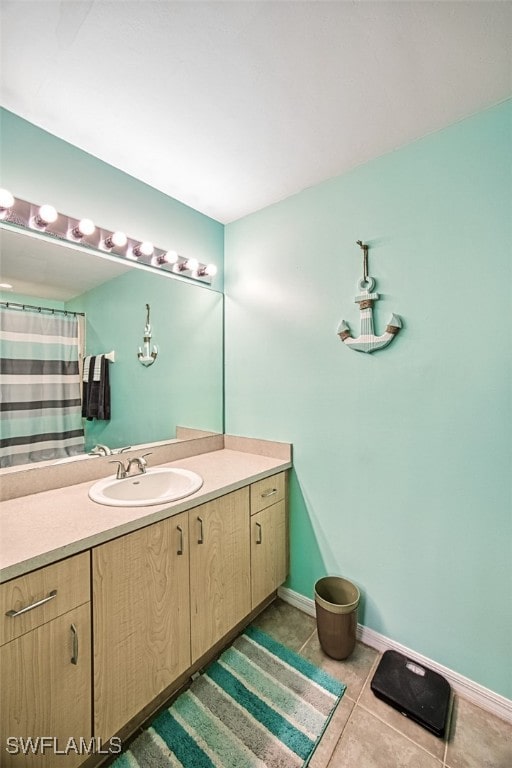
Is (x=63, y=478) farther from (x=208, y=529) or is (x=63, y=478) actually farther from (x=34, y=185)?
(x=34, y=185)

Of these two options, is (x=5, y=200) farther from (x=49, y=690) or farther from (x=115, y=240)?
(x=49, y=690)

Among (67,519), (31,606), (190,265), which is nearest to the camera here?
(31,606)

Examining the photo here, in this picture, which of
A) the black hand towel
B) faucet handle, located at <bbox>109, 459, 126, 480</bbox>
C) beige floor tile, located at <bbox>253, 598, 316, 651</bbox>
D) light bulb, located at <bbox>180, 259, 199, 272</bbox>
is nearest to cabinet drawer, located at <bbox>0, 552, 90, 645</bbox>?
faucet handle, located at <bbox>109, 459, 126, 480</bbox>

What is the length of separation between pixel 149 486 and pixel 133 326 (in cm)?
85

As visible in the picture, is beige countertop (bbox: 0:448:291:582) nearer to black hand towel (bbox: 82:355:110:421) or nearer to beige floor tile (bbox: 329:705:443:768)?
black hand towel (bbox: 82:355:110:421)

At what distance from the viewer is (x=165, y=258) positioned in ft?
5.74

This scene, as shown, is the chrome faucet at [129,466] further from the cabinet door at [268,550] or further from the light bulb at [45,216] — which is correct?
the light bulb at [45,216]

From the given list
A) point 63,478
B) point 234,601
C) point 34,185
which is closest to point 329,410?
point 234,601

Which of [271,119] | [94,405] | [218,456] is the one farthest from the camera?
[218,456]

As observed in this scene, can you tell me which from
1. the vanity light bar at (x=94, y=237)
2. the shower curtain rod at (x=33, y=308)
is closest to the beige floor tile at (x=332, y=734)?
the shower curtain rod at (x=33, y=308)

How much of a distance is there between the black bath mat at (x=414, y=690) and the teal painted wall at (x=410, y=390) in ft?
0.28

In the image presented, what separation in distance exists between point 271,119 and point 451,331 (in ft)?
3.75

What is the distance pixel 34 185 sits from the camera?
1.30 meters

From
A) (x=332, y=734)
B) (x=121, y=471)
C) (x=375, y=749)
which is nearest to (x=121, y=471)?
(x=121, y=471)
